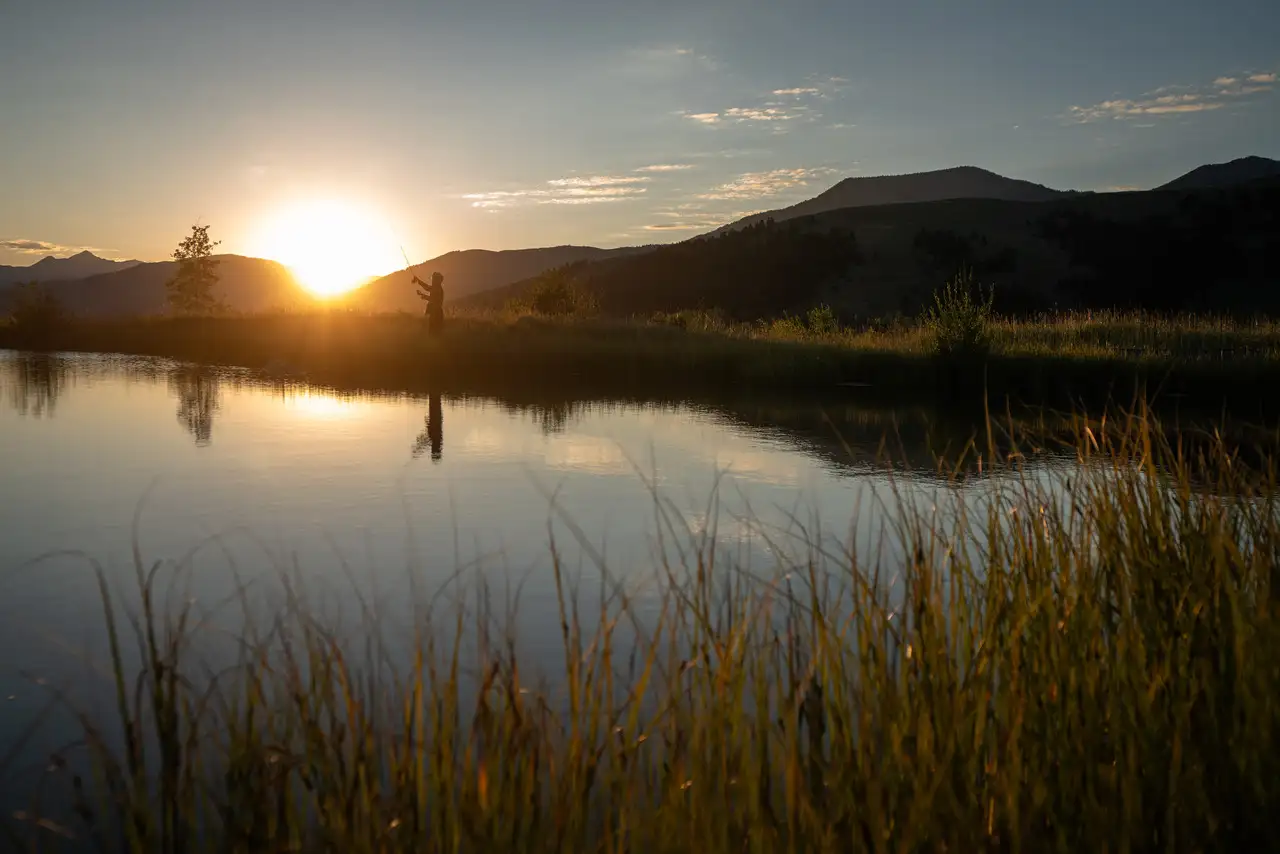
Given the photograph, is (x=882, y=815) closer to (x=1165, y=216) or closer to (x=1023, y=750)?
(x=1023, y=750)

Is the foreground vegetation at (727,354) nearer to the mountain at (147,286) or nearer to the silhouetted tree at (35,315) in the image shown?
the silhouetted tree at (35,315)

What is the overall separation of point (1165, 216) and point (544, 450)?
72.2m

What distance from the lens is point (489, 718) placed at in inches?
103

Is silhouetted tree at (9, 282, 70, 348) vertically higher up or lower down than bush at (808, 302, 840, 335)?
higher up

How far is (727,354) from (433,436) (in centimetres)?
1147

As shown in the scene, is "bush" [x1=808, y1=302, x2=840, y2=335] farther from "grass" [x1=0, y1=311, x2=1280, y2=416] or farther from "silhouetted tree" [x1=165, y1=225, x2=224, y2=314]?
"silhouetted tree" [x1=165, y1=225, x2=224, y2=314]

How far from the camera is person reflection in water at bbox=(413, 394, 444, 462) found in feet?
34.6

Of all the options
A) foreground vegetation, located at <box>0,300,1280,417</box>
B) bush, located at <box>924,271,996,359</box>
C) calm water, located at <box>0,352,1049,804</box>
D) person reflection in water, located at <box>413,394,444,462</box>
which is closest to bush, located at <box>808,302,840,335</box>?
foreground vegetation, located at <box>0,300,1280,417</box>

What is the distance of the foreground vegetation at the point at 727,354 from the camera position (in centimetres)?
1706

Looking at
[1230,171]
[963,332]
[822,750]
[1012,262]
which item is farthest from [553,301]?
[1230,171]

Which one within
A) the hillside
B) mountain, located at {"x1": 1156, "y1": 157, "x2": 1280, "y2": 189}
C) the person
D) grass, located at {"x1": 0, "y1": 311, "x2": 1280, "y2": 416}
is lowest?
grass, located at {"x1": 0, "y1": 311, "x2": 1280, "y2": 416}

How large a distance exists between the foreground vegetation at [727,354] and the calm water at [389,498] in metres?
4.18

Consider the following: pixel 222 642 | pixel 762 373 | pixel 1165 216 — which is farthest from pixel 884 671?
pixel 1165 216

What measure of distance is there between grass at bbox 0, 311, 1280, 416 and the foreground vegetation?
4cm
